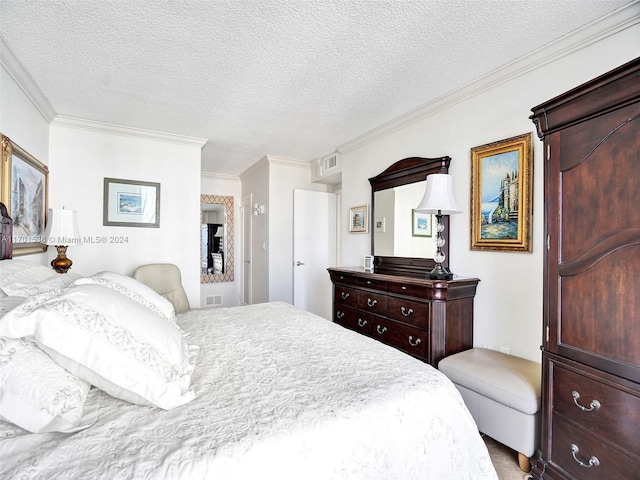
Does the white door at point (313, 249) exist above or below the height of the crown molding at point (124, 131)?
below

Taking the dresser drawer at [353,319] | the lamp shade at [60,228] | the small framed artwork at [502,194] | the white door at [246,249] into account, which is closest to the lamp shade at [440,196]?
the small framed artwork at [502,194]

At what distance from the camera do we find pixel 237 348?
1.52 meters

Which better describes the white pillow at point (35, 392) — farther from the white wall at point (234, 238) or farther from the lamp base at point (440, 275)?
the white wall at point (234, 238)

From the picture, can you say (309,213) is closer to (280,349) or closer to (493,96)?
(493,96)

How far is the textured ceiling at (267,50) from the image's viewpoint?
1671mm

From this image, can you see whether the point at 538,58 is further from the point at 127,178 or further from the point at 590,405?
the point at 127,178

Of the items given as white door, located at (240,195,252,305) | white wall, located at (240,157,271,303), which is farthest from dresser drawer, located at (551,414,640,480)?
white door, located at (240,195,252,305)

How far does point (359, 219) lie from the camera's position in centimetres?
384

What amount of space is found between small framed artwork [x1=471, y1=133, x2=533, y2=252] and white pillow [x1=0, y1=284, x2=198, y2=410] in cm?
221

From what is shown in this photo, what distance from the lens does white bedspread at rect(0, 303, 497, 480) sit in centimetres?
75

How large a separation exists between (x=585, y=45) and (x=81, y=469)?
2.99 meters

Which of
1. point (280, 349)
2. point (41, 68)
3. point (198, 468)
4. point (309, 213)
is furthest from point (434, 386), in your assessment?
point (309, 213)

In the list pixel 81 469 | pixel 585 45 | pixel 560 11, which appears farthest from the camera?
pixel 585 45

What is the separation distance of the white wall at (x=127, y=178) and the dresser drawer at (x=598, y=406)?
12.0 feet
